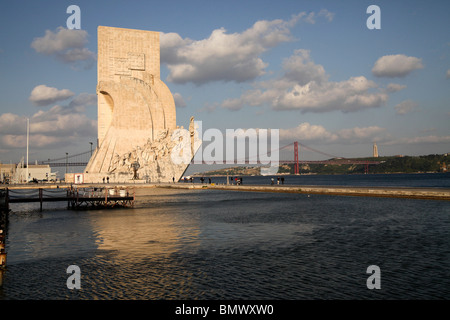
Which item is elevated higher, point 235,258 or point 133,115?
point 133,115

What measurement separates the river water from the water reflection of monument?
41632mm

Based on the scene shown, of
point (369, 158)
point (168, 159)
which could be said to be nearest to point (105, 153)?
point (168, 159)

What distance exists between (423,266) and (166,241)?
23.1 ft

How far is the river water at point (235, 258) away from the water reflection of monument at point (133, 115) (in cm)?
4163

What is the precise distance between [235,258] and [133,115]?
54.4m

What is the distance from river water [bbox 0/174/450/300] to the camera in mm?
7320

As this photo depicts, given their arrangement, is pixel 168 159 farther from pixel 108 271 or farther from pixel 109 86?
pixel 108 271

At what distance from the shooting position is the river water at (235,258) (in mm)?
7320

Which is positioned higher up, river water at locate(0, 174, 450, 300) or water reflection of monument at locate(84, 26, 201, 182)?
water reflection of monument at locate(84, 26, 201, 182)

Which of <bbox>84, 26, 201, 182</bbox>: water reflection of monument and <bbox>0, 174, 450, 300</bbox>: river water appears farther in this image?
<bbox>84, 26, 201, 182</bbox>: water reflection of monument

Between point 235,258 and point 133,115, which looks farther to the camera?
point 133,115

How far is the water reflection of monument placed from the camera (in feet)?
193

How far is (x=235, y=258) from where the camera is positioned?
9.97 m

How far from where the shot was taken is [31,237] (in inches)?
554
